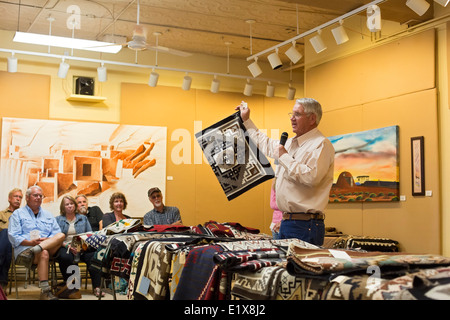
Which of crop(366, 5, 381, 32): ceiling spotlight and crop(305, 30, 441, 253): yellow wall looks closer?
crop(366, 5, 381, 32): ceiling spotlight

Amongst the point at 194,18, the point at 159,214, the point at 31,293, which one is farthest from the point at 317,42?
the point at 31,293

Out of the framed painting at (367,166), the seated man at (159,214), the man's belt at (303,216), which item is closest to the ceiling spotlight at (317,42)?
the framed painting at (367,166)

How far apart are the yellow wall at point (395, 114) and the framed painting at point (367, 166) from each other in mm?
91

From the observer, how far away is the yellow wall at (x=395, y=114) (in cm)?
626

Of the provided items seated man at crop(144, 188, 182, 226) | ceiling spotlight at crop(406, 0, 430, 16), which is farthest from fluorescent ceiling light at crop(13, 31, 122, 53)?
ceiling spotlight at crop(406, 0, 430, 16)

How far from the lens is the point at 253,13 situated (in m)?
7.57

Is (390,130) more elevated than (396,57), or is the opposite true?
(396,57)

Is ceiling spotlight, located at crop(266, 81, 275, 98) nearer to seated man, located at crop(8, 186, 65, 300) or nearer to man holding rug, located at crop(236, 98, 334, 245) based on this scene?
seated man, located at crop(8, 186, 65, 300)

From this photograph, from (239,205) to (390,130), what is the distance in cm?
372

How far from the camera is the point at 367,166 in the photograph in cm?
702

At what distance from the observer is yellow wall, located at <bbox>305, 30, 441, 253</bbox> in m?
6.26

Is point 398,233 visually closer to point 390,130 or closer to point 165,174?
point 390,130

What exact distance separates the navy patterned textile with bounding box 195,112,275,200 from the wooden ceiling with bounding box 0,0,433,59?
9.80 feet
